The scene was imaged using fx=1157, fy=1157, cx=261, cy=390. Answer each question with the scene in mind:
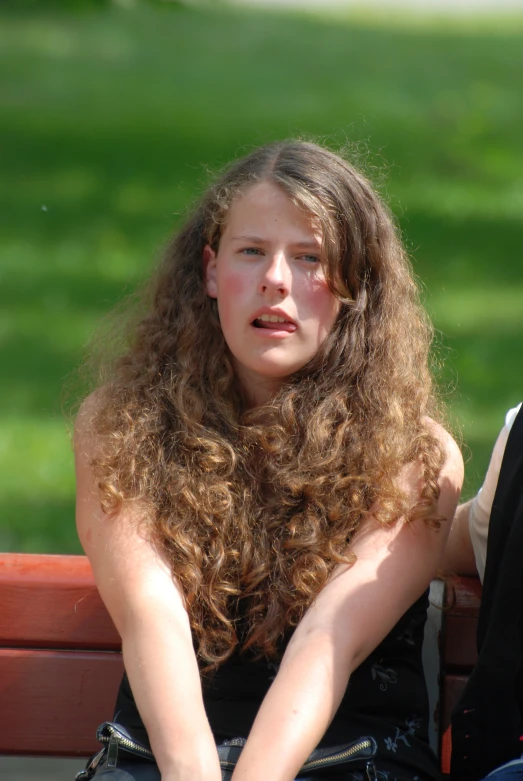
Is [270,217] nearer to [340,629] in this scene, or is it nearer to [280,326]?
[280,326]

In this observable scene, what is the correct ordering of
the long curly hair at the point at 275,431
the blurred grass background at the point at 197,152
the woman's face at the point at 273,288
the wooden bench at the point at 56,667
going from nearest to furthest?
the long curly hair at the point at 275,431 → the woman's face at the point at 273,288 → the wooden bench at the point at 56,667 → the blurred grass background at the point at 197,152

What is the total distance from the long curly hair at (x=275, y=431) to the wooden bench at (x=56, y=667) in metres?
0.37

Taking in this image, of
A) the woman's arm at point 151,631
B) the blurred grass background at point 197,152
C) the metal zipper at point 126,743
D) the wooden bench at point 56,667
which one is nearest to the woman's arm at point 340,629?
the woman's arm at point 151,631

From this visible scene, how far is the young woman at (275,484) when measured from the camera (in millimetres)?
2486

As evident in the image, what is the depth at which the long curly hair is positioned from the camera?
2.67 meters

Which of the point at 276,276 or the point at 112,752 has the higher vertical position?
the point at 276,276

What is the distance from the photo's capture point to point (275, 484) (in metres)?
2.80

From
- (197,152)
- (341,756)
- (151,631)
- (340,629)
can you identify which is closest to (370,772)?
(341,756)

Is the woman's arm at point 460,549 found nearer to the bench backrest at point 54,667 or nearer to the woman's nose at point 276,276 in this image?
the woman's nose at point 276,276

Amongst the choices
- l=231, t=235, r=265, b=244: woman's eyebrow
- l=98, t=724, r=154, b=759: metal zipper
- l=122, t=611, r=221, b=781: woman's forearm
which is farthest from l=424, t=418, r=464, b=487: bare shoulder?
l=98, t=724, r=154, b=759: metal zipper

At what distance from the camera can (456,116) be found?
13688 mm

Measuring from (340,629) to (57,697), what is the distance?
2.78 feet

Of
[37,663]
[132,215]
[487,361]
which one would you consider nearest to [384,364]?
[37,663]

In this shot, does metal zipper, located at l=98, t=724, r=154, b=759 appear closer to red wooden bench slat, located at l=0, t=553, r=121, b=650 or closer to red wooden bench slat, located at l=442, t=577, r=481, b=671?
red wooden bench slat, located at l=0, t=553, r=121, b=650
